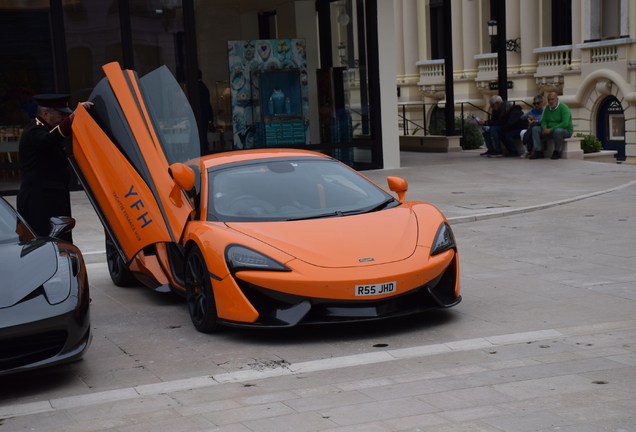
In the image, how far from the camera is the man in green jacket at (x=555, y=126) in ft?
63.3

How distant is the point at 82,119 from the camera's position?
761cm

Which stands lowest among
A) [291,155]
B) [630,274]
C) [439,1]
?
[630,274]

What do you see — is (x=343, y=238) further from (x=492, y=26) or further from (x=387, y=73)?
(x=492, y=26)

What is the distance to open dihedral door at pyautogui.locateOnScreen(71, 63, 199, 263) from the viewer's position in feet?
23.8

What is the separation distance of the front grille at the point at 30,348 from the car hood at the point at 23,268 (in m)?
0.23

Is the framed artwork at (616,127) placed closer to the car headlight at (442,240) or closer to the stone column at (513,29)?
the stone column at (513,29)

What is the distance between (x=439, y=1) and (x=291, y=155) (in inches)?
1519

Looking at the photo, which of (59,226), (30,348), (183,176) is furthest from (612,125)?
(30,348)

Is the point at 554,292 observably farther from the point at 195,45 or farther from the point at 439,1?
the point at 439,1

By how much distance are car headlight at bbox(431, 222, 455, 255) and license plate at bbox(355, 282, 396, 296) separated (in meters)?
0.53

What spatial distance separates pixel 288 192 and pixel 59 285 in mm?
2260

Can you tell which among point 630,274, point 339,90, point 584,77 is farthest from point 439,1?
point 630,274

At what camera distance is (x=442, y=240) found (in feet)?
21.4

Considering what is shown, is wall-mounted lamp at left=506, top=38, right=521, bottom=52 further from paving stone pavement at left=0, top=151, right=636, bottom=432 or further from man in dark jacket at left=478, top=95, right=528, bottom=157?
paving stone pavement at left=0, top=151, right=636, bottom=432
